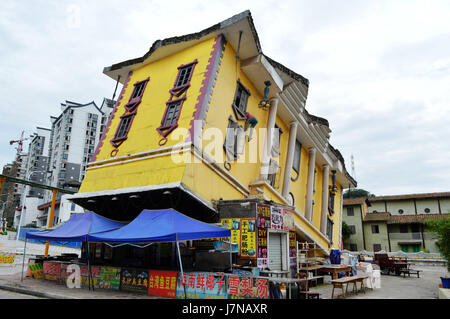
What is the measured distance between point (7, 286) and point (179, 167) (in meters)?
7.83

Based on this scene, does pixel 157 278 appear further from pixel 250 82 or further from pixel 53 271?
pixel 250 82

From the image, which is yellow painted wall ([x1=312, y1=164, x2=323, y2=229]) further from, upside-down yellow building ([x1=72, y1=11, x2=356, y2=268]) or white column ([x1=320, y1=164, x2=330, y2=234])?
upside-down yellow building ([x1=72, y1=11, x2=356, y2=268])

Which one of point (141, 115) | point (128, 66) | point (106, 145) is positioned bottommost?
point (106, 145)

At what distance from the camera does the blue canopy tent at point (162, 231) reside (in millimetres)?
9852

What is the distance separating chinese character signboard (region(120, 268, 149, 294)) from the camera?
11219 mm

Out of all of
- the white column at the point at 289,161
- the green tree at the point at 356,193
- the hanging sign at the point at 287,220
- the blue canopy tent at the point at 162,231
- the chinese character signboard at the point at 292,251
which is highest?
the green tree at the point at 356,193

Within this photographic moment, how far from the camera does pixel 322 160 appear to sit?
2894cm

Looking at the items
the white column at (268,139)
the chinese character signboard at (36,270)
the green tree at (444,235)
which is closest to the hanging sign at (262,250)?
the white column at (268,139)

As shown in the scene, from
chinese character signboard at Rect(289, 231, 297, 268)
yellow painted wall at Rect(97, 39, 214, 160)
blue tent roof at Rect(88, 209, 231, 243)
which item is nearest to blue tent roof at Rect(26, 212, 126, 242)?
blue tent roof at Rect(88, 209, 231, 243)

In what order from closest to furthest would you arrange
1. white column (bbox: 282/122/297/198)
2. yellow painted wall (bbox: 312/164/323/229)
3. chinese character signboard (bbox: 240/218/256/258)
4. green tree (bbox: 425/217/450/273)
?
green tree (bbox: 425/217/450/273), chinese character signboard (bbox: 240/218/256/258), white column (bbox: 282/122/297/198), yellow painted wall (bbox: 312/164/323/229)

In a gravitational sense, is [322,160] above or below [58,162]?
below

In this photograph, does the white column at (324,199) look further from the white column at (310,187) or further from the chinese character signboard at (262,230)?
the chinese character signboard at (262,230)

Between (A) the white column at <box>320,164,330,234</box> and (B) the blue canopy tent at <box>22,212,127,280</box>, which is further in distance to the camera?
(A) the white column at <box>320,164,330,234</box>
